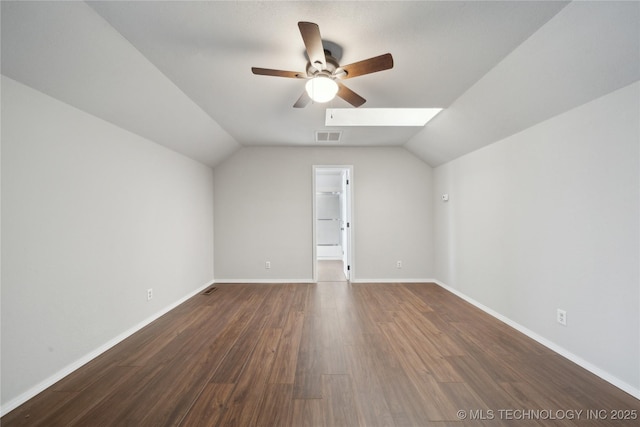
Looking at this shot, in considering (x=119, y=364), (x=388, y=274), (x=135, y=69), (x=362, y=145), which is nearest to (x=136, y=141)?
(x=135, y=69)

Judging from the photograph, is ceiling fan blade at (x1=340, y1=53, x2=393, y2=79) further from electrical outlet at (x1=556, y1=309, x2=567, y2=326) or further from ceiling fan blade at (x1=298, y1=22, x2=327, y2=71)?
electrical outlet at (x1=556, y1=309, x2=567, y2=326)

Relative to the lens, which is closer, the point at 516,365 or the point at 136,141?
the point at 516,365

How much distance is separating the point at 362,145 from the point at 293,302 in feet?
9.18

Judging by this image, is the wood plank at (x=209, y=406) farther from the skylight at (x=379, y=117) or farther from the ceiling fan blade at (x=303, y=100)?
the skylight at (x=379, y=117)

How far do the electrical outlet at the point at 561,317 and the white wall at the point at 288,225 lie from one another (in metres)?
2.19

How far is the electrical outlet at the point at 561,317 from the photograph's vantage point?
198cm

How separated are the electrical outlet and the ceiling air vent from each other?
10.0 ft

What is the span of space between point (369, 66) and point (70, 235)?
8.32ft

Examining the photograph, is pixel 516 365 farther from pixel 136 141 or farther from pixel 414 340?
pixel 136 141

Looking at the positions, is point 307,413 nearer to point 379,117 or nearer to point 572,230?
point 572,230

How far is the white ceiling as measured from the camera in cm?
137

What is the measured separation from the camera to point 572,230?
1.93 metres

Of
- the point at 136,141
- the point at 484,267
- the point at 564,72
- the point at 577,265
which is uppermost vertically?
the point at 564,72

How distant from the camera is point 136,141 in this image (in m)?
2.52
